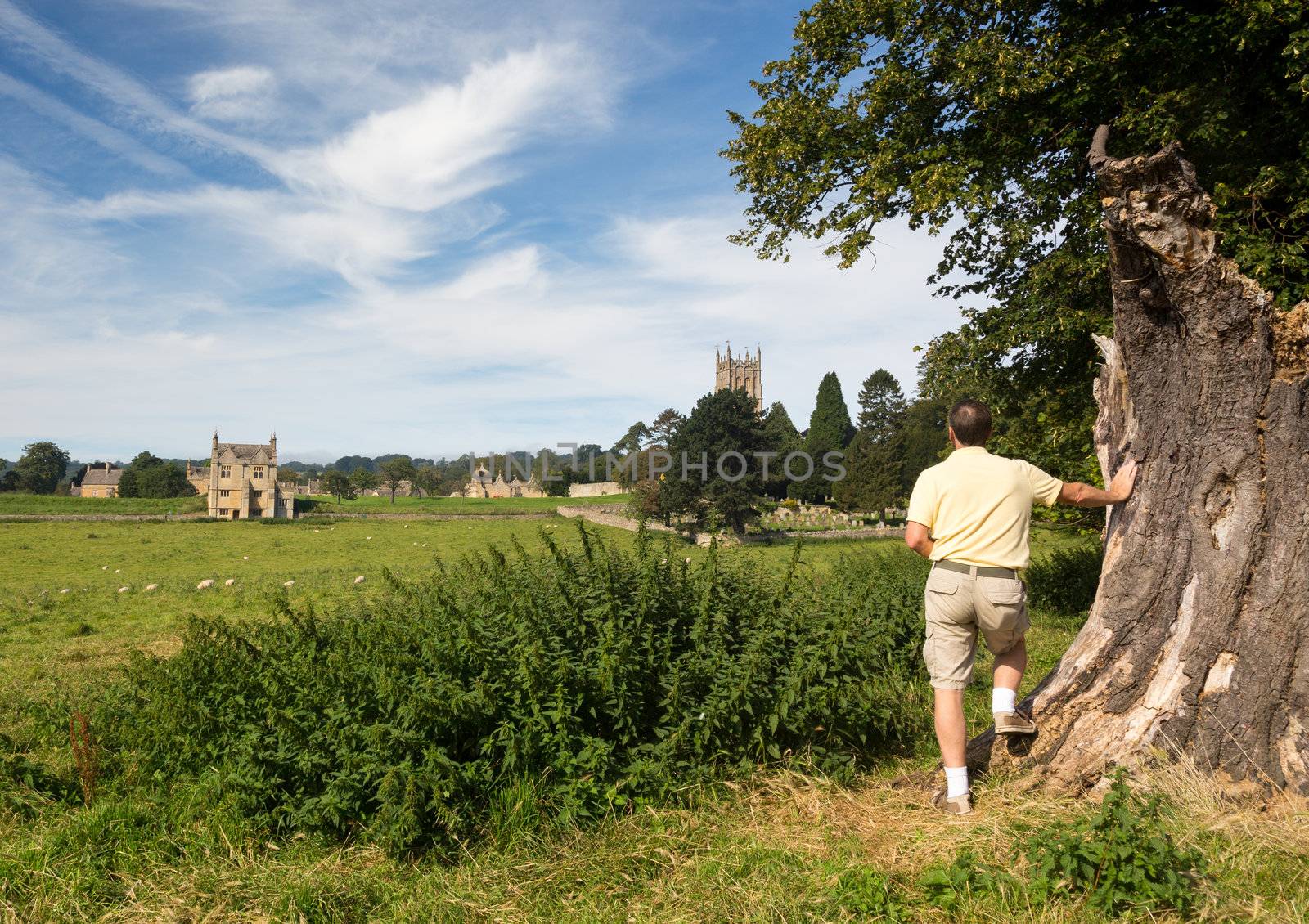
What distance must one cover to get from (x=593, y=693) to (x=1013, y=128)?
A: 1082 cm

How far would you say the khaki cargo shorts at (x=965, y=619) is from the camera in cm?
464

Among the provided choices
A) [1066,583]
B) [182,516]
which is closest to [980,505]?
[1066,583]

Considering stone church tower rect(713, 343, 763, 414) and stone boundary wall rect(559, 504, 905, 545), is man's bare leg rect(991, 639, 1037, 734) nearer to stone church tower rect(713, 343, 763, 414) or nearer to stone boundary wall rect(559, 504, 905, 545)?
stone boundary wall rect(559, 504, 905, 545)

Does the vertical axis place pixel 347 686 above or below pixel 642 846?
above

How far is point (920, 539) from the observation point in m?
4.77

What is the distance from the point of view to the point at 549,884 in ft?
Result: 13.3

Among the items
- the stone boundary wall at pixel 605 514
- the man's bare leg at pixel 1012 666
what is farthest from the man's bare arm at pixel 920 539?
the stone boundary wall at pixel 605 514

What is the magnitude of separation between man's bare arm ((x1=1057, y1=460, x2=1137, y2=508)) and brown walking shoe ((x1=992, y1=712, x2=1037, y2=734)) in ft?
4.15

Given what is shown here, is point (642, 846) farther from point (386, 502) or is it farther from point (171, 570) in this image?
point (386, 502)

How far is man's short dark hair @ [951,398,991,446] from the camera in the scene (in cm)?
495

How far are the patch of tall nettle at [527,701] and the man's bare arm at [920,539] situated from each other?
95cm

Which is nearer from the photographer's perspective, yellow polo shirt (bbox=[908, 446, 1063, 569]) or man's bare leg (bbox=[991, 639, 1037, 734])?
yellow polo shirt (bbox=[908, 446, 1063, 569])

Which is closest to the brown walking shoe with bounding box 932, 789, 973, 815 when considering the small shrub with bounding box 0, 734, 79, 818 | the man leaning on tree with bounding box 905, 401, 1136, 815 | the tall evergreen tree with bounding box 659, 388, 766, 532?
the man leaning on tree with bounding box 905, 401, 1136, 815

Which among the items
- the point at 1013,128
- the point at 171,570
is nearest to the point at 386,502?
the point at 171,570
